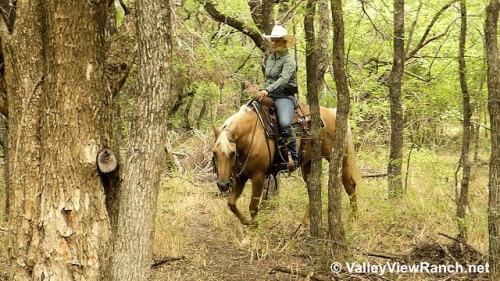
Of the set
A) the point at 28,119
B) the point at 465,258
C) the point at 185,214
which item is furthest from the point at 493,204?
the point at 185,214

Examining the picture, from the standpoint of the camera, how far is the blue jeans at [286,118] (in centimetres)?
747

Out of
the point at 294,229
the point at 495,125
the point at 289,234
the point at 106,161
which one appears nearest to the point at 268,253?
the point at 289,234

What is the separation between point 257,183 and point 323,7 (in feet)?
9.46

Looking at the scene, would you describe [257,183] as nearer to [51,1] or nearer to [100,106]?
[100,106]

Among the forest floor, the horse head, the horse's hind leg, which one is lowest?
the forest floor

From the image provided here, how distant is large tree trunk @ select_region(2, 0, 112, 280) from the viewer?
4.00 metres

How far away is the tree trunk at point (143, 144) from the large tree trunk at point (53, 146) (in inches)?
27.5

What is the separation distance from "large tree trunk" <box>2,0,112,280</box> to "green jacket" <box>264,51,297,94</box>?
10.8 ft

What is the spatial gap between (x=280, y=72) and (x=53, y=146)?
3.91 metres

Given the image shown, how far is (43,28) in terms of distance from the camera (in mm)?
4070

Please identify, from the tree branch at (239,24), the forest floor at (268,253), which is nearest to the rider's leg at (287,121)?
the forest floor at (268,253)

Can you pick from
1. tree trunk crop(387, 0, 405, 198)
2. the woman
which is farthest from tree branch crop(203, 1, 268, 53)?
tree trunk crop(387, 0, 405, 198)

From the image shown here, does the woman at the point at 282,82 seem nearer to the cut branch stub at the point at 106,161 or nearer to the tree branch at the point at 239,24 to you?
the tree branch at the point at 239,24

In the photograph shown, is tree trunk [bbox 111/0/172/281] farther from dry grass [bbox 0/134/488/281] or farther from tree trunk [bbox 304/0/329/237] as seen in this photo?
tree trunk [bbox 304/0/329/237]
